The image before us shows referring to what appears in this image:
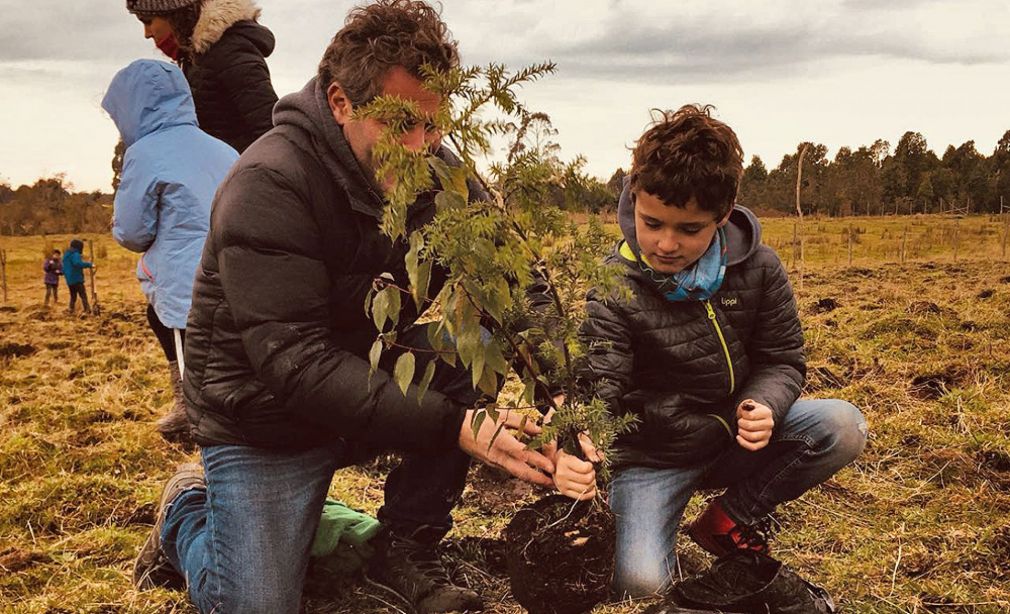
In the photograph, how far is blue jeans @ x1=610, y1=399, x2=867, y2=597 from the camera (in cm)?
276

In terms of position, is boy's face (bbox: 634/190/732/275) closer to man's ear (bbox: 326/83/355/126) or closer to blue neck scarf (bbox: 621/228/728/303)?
blue neck scarf (bbox: 621/228/728/303)

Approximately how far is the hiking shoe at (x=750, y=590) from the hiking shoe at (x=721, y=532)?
0.23 meters

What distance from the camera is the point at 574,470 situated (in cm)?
206

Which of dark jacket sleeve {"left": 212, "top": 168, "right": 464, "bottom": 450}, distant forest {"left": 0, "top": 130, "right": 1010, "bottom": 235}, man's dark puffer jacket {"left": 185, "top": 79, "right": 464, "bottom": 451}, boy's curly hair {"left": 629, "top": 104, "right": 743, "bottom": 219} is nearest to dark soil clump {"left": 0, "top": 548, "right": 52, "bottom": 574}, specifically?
man's dark puffer jacket {"left": 185, "top": 79, "right": 464, "bottom": 451}

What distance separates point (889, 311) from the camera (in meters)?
8.16

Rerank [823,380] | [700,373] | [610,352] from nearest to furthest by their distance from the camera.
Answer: [610,352] → [700,373] → [823,380]

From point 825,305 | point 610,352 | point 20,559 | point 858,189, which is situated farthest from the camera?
point 858,189

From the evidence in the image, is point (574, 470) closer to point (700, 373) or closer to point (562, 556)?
point (562, 556)

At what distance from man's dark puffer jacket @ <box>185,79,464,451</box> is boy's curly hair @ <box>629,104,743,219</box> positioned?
77 cm

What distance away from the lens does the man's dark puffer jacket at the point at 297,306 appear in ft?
6.97

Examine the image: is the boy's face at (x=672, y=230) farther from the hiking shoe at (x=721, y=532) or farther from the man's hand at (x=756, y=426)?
the hiking shoe at (x=721, y=532)

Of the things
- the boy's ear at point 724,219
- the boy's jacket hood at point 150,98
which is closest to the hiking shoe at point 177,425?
the boy's jacket hood at point 150,98

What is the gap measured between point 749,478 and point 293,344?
176cm

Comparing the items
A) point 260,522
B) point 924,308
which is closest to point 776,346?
point 260,522
